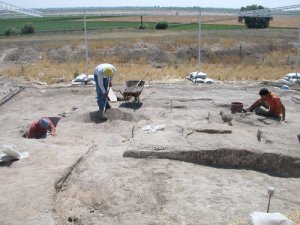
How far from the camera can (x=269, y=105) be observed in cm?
973

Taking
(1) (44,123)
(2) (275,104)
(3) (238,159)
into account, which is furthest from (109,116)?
(2) (275,104)

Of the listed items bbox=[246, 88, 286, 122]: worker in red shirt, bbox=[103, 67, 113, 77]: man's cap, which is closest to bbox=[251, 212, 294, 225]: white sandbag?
bbox=[246, 88, 286, 122]: worker in red shirt

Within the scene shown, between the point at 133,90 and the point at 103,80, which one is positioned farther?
the point at 133,90

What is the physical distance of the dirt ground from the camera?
5.34 meters

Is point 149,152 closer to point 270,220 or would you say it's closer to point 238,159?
point 238,159

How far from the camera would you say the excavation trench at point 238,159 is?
7273mm

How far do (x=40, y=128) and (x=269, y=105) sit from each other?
5.52 m

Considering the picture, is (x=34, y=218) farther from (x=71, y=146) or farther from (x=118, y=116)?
(x=118, y=116)

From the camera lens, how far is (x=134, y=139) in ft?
25.8

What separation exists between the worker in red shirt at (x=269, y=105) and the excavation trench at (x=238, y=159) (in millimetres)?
2448

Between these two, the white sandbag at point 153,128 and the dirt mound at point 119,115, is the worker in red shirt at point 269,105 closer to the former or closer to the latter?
the white sandbag at point 153,128

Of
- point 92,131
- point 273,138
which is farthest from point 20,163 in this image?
point 273,138

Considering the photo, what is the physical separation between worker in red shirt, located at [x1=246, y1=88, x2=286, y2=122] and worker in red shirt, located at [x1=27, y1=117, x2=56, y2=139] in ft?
16.4

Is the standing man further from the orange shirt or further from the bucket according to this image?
A: the orange shirt
